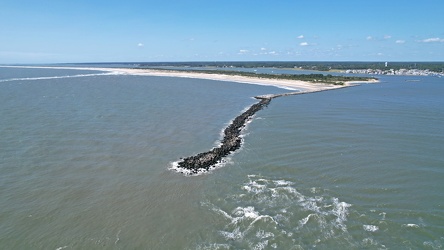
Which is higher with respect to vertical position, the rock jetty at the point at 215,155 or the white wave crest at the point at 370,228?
the rock jetty at the point at 215,155

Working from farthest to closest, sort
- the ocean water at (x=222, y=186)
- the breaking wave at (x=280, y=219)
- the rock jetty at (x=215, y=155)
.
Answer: the rock jetty at (x=215, y=155), the ocean water at (x=222, y=186), the breaking wave at (x=280, y=219)

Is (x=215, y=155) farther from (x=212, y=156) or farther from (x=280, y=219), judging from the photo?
(x=280, y=219)

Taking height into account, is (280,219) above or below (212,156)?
below

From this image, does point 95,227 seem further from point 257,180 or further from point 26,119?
point 26,119

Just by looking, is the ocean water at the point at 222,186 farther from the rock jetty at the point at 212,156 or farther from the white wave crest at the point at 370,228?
the rock jetty at the point at 212,156

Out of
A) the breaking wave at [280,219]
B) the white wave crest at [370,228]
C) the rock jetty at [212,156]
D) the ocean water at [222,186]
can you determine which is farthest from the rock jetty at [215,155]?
the white wave crest at [370,228]

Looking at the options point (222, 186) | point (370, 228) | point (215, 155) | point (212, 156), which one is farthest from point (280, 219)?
point (215, 155)

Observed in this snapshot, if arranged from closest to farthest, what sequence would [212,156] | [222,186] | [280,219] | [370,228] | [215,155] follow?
1. [370,228]
2. [280,219]
3. [222,186]
4. [212,156]
5. [215,155]

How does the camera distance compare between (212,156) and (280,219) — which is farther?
(212,156)
